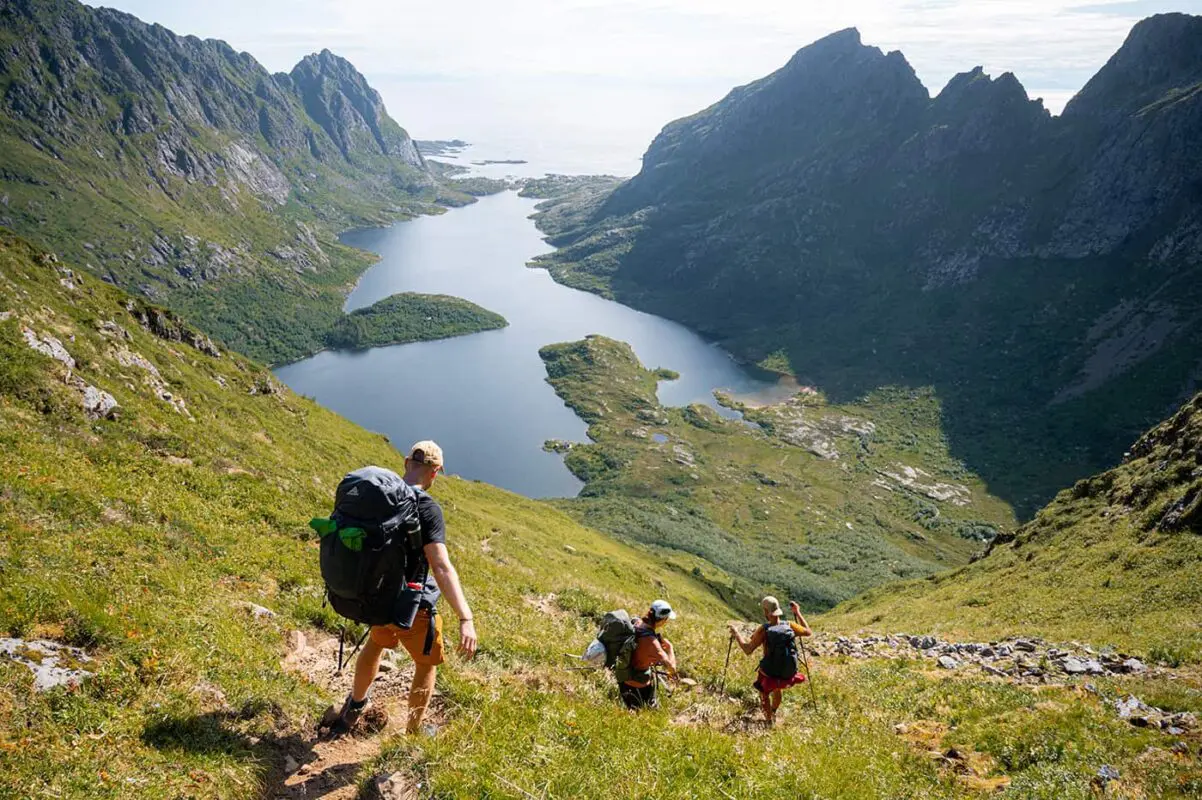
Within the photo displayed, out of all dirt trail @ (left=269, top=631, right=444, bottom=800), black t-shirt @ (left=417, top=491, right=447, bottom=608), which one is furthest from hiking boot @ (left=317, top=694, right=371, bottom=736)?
black t-shirt @ (left=417, top=491, right=447, bottom=608)

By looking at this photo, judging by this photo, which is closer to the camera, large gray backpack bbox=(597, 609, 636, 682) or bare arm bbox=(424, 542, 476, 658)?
bare arm bbox=(424, 542, 476, 658)

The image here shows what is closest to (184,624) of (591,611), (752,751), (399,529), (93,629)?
(93,629)

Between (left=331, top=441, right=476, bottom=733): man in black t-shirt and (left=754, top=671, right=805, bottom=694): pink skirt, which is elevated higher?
(left=331, top=441, right=476, bottom=733): man in black t-shirt

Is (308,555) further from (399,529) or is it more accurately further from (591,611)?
(399,529)

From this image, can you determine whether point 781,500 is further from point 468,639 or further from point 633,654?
point 468,639

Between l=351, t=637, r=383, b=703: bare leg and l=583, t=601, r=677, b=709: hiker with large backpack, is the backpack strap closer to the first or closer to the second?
l=351, t=637, r=383, b=703: bare leg

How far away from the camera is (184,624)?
991 cm

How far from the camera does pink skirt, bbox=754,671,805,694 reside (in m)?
12.3

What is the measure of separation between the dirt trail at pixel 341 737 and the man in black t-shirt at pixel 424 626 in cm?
33

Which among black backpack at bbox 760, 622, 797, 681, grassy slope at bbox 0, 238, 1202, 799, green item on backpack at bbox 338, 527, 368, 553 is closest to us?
green item on backpack at bbox 338, 527, 368, 553

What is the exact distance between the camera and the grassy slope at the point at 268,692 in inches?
285

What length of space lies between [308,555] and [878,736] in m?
14.6

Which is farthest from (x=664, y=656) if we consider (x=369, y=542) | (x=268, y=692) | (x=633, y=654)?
(x=268, y=692)

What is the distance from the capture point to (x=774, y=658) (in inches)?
484
